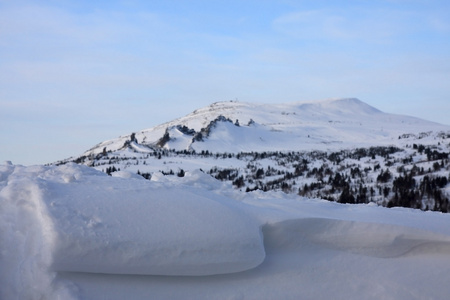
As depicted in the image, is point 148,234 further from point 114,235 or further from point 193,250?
point 193,250

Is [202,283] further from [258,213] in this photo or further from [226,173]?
[226,173]

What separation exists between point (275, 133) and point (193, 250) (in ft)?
445

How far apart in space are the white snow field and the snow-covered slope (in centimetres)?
8219

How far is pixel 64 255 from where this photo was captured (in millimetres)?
Answer: 5270

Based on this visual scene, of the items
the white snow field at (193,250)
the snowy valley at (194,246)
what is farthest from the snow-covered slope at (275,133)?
the white snow field at (193,250)

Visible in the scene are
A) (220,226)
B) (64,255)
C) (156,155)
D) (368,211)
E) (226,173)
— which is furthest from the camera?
(156,155)

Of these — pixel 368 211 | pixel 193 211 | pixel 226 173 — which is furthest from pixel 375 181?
pixel 193 211

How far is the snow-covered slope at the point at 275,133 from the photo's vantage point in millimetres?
114188

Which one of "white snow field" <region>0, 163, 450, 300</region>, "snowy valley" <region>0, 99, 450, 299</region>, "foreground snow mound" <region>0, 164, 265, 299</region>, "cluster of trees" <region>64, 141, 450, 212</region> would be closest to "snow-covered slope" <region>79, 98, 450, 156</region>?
"cluster of trees" <region>64, 141, 450, 212</region>

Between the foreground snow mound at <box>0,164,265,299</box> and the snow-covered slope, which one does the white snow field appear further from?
the snow-covered slope

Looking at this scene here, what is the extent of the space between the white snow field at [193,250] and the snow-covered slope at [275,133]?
270 ft

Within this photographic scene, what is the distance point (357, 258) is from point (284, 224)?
1217 mm

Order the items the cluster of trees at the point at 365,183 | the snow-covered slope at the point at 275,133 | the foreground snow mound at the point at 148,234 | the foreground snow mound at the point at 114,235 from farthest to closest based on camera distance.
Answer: the snow-covered slope at the point at 275,133
the cluster of trees at the point at 365,183
the foreground snow mound at the point at 148,234
the foreground snow mound at the point at 114,235

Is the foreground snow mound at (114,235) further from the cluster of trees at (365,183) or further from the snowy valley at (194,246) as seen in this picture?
the cluster of trees at (365,183)
